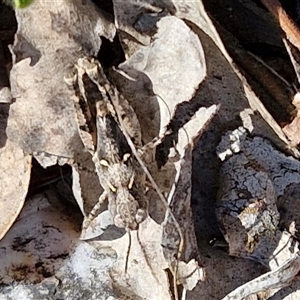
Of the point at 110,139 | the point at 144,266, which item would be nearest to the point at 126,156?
the point at 110,139

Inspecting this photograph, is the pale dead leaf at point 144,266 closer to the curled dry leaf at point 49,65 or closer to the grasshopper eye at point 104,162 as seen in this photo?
the grasshopper eye at point 104,162

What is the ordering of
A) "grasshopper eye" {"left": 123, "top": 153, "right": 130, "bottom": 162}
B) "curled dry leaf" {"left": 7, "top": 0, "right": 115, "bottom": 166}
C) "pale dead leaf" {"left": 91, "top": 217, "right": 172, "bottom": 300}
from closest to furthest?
"curled dry leaf" {"left": 7, "top": 0, "right": 115, "bottom": 166} < "pale dead leaf" {"left": 91, "top": 217, "right": 172, "bottom": 300} < "grasshopper eye" {"left": 123, "top": 153, "right": 130, "bottom": 162}

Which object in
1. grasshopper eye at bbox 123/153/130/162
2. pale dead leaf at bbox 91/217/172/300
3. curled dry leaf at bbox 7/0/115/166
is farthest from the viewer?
grasshopper eye at bbox 123/153/130/162

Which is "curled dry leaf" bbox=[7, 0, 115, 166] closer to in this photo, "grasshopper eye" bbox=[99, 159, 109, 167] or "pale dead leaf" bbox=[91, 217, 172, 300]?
"grasshopper eye" bbox=[99, 159, 109, 167]

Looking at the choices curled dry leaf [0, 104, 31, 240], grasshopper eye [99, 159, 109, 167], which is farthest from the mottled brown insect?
curled dry leaf [0, 104, 31, 240]

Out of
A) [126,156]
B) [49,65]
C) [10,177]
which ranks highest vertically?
[49,65]

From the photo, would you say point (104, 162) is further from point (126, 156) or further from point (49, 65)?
point (49, 65)

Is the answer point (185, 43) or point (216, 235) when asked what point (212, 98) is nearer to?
point (185, 43)

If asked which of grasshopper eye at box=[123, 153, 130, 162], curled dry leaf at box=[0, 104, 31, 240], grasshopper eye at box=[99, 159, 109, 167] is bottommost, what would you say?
curled dry leaf at box=[0, 104, 31, 240]

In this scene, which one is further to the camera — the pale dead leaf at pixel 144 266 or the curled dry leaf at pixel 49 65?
the pale dead leaf at pixel 144 266

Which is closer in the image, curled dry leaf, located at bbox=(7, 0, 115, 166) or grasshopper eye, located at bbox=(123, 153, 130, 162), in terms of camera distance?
curled dry leaf, located at bbox=(7, 0, 115, 166)

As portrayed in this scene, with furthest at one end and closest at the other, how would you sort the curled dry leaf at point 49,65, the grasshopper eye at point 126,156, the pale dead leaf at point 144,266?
the grasshopper eye at point 126,156 < the pale dead leaf at point 144,266 < the curled dry leaf at point 49,65

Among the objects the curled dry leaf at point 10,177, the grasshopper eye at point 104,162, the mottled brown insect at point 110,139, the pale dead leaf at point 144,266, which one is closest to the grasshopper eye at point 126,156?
the mottled brown insect at point 110,139
